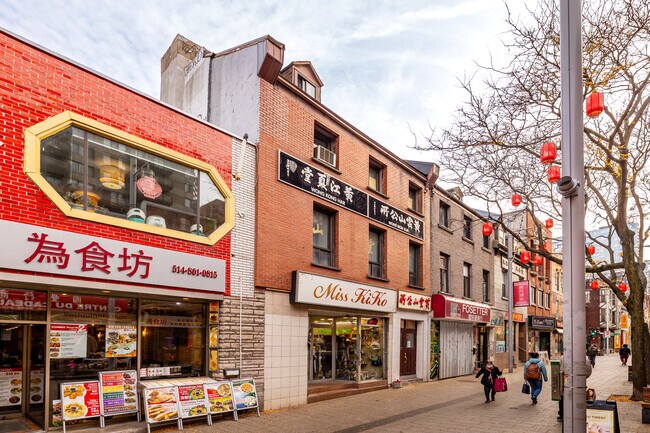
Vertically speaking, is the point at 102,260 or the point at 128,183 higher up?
the point at 128,183

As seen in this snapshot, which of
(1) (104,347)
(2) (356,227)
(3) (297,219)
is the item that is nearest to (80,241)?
(1) (104,347)

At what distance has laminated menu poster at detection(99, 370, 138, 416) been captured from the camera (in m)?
9.42

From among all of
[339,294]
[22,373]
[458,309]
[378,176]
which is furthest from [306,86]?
[458,309]

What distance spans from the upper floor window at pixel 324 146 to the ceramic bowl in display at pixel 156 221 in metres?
5.85

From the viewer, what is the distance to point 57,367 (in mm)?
9219

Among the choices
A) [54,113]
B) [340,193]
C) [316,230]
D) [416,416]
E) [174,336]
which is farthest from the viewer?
[340,193]

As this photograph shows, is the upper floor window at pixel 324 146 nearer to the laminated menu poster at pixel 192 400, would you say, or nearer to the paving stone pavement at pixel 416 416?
the paving stone pavement at pixel 416 416

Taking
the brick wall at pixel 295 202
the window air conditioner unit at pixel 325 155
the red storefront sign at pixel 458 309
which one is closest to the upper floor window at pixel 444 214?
the red storefront sign at pixel 458 309

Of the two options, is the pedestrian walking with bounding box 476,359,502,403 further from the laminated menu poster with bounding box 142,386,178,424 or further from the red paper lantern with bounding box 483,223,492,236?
the laminated menu poster with bounding box 142,386,178,424

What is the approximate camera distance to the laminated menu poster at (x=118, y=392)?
942 cm

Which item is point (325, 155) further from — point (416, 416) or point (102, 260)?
point (102, 260)

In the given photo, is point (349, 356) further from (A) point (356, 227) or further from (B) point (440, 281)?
(B) point (440, 281)

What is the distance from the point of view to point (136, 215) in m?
10.2

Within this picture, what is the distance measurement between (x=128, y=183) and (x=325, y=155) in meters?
6.92
